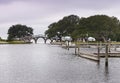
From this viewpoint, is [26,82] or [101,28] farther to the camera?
[101,28]

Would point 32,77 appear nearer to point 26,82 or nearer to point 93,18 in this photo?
point 26,82

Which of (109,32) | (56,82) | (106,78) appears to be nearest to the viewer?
(56,82)

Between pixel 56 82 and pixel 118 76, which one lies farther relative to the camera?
pixel 118 76

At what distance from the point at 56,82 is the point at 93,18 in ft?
509

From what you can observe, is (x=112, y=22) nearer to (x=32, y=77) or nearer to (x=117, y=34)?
(x=117, y=34)

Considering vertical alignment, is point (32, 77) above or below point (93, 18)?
below

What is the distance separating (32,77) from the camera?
45875mm

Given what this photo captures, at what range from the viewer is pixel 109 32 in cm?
18625

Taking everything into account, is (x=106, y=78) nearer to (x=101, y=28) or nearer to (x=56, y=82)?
(x=56, y=82)

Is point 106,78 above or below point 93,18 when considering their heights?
below

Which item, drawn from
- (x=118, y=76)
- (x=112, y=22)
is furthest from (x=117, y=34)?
(x=118, y=76)

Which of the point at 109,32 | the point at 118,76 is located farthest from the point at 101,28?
the point at 118,76

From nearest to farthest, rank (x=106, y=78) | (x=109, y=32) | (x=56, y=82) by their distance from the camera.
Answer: (x=56, y=82) < (x=106, y=78) < (x=109, y=32)

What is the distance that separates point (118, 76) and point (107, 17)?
148037mm
